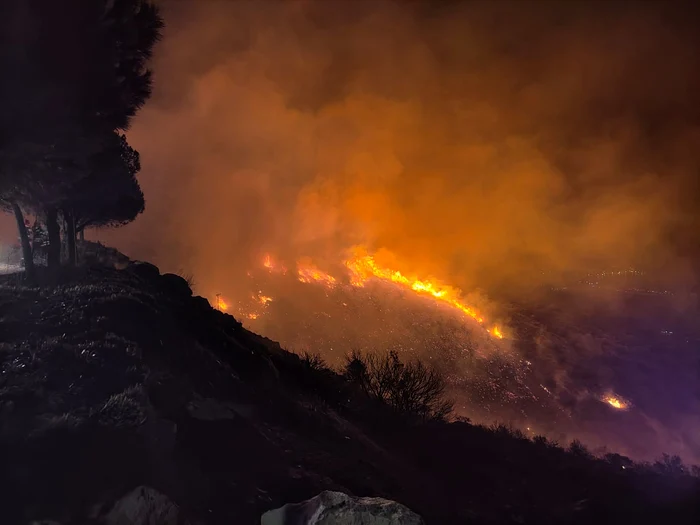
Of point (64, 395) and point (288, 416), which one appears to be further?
point (288, 416)

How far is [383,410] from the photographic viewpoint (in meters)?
37.8

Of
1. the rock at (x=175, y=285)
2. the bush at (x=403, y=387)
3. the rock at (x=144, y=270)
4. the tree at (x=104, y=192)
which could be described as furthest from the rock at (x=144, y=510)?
the bush at (x=403, y=387)

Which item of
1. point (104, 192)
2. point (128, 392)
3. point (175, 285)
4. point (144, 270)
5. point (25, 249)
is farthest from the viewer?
point (175, 285)

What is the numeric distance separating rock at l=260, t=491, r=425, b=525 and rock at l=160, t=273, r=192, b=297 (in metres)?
19.9

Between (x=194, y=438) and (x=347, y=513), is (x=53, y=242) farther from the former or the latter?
(x=347, y=513)

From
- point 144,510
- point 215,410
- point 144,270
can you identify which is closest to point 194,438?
point 215,410

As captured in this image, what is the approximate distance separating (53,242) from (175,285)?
31.1 ft

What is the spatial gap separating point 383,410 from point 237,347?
52.1 feet

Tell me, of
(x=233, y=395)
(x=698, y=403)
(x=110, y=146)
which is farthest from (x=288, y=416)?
(x=698, y=403)

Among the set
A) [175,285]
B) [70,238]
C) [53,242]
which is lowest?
[53,242]

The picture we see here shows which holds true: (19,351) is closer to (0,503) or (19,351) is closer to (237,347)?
(0,503)

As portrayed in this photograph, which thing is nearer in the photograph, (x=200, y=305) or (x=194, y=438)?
(x=194, y=438)

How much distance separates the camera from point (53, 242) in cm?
2189

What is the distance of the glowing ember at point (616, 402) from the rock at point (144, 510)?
18002 cm
